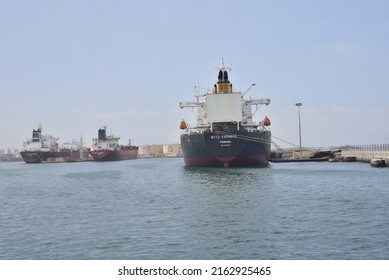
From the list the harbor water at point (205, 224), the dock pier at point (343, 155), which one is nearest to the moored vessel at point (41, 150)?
the dock pier at point (343, 155)

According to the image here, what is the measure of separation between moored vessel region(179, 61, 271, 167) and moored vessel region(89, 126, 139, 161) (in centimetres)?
7203

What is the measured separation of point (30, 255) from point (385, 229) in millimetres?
12327

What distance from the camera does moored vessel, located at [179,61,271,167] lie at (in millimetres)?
47281

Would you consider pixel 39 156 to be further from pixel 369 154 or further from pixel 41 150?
pixel 369 154

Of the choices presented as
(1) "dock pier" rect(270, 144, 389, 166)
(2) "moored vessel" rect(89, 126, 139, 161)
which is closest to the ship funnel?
(2) "moored vessel" rect(89, 126, 139, 161)

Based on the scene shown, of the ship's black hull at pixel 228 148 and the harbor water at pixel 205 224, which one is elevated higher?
the ship's black hull at pixel 228 148

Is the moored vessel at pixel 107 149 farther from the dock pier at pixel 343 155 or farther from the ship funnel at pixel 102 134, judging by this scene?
the dock pier at pixel 343 155

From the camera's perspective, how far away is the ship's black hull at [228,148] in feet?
154

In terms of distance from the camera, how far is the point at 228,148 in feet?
154

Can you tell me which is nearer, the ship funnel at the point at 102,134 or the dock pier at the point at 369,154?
the dock pier at the point at 369,154

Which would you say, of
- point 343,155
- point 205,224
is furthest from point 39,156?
point 205,224

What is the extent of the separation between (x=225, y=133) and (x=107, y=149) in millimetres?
88631

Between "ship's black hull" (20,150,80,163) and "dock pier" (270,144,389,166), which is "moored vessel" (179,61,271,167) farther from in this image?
"ship's black hull" (20,150,80,163)

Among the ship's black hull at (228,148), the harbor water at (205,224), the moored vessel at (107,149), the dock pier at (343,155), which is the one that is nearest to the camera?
the harbor water at (205,224)
